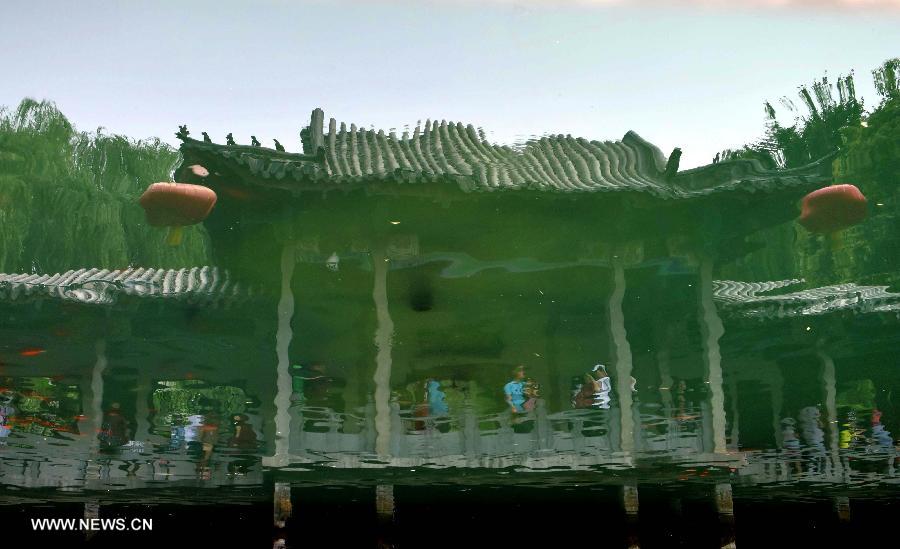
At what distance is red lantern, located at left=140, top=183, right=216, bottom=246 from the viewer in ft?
33.3

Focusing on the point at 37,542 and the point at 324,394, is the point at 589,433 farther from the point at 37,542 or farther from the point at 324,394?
the point at 37,542

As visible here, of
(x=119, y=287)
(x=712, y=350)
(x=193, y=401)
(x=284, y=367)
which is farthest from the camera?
(x=193, y=401)

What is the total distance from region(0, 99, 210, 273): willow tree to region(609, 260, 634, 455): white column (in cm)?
1021

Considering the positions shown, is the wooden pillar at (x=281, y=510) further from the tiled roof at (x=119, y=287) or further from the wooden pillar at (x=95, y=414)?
the wooden pillar at (x=95, y=414)

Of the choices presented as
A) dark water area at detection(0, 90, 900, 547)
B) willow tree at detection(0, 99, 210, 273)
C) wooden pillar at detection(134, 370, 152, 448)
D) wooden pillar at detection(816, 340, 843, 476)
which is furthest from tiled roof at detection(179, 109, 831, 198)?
willow tree at detection(0, 99, 210, 273)

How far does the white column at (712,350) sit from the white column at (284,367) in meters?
4.18

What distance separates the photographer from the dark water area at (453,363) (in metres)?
9.60

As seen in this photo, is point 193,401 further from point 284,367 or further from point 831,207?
point 831,207

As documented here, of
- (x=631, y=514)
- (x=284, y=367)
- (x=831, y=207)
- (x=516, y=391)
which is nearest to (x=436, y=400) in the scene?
(x=516, y=391)

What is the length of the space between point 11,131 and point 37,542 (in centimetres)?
955

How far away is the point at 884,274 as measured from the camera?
16453 mm

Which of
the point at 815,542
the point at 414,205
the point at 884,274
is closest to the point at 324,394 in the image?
the point at 414,205

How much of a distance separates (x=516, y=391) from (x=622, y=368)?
1.76 meters

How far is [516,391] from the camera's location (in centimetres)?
1129
